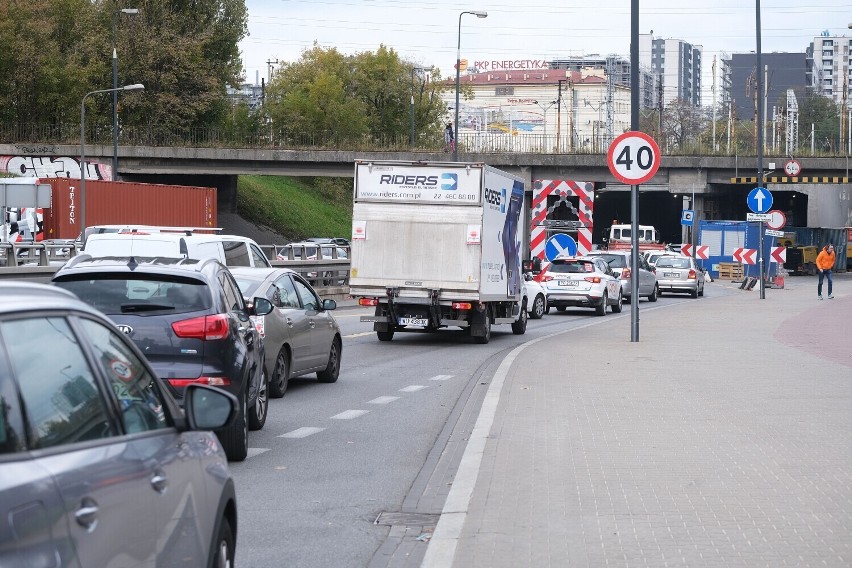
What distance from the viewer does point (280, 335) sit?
14328 millimetres

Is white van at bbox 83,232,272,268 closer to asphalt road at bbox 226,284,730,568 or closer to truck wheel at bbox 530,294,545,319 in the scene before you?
asphalt road at bbox 226,284,730,568

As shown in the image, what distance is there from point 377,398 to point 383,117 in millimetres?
85330

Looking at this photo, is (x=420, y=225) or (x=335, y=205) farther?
(x=335, y=205)

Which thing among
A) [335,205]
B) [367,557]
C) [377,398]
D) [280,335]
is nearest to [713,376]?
[377,398]

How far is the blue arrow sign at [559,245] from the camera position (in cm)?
3381

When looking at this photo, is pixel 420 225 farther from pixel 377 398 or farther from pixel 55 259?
pixel 55 259

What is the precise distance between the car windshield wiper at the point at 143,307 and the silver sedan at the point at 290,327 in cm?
317

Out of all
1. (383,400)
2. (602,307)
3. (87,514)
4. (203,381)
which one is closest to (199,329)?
(203,381)

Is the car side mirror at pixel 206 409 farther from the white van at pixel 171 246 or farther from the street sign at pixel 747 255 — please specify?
the street sign at pixel 747 255

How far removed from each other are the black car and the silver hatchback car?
18.1 feet

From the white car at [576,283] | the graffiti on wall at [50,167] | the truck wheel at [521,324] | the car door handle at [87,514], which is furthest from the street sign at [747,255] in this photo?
the car door handle at [87,514]

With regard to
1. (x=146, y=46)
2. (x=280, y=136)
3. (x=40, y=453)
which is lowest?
(x=40, y=453)

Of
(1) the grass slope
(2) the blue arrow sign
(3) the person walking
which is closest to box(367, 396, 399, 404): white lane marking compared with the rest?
(2) the blue arrow sign

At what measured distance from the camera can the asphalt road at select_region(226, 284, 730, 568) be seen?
7.33 m
